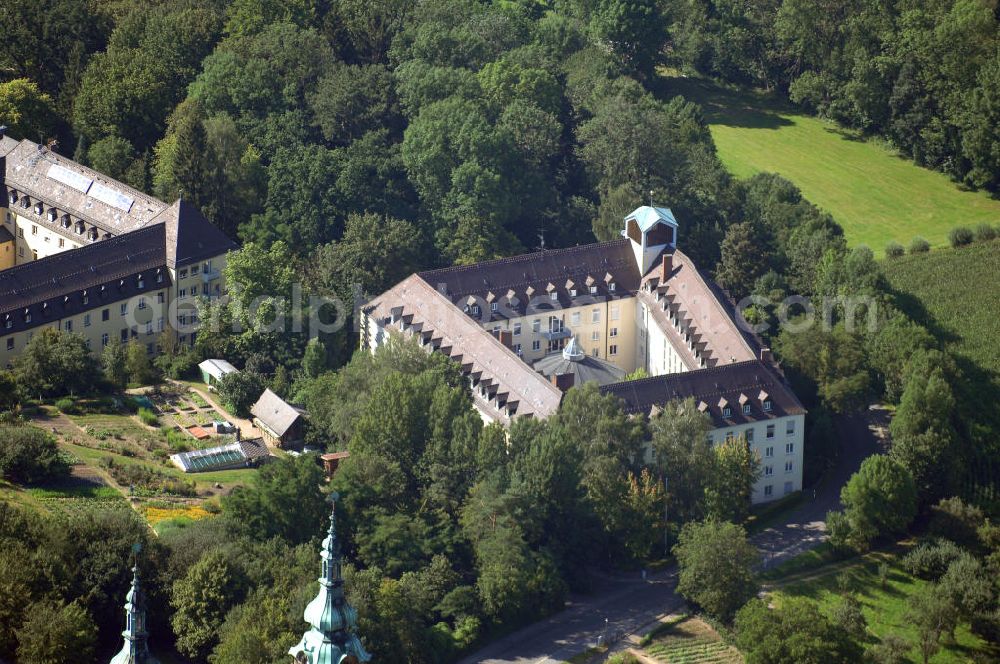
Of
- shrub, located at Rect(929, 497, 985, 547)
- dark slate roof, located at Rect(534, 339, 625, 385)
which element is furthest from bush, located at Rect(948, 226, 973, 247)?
dark slate roof, located at Rect(534, 339, 625, 385)

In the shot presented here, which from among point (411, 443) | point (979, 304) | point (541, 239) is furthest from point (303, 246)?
point (979, 304)

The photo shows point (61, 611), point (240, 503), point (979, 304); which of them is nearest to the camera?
point (61, 611)

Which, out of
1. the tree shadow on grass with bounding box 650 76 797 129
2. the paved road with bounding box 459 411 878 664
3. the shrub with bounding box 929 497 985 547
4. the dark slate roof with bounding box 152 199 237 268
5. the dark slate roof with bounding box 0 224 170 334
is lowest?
the paved road with bounding box 459 411 878 664

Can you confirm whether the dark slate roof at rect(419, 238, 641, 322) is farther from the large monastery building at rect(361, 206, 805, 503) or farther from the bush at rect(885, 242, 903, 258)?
the bush at rect(885, 242, 903, 258)

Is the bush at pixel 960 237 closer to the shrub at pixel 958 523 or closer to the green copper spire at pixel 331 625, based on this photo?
the shrub at pixel 958 523

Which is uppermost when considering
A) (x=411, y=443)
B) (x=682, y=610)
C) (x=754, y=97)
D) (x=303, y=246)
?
(x=754, y=97)

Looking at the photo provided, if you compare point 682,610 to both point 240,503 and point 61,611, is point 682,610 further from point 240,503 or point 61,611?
point 61,611

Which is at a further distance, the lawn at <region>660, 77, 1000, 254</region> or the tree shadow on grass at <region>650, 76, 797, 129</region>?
the tree shadow on grass at <region>650, 76, 797, 129</region>
